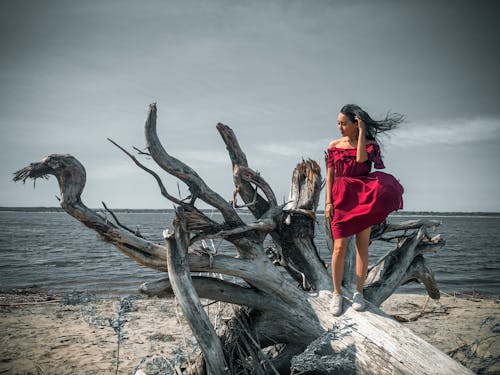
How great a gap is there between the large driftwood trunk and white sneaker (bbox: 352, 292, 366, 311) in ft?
0.20

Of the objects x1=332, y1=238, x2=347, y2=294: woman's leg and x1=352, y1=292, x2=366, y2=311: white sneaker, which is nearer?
x1=352, y1=292, x2=366, y2=311: white sneaker

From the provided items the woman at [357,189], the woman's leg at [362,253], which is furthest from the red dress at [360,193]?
the woman's leg at [362,253]

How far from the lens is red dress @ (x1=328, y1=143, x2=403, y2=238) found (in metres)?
3.33

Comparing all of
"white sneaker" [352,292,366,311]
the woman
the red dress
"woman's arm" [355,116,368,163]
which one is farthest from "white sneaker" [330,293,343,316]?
"woman's arm" [355,116,368,163]

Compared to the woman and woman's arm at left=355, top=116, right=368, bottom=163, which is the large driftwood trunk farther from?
woman's arm at left=355, top=116, right=368, bottom=163

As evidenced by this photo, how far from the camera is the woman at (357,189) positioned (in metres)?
3.35

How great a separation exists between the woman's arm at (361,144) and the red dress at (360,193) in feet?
0.31

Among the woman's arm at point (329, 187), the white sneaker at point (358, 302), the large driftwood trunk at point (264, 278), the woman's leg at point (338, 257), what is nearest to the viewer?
the large driftwood trunk at point (264, 278)

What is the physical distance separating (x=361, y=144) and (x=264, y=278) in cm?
183

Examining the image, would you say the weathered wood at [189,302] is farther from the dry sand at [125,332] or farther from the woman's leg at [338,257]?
the woman's leg at [338,257]

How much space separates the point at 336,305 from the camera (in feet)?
11.2

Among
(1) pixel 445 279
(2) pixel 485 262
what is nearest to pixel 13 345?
(1) pixel 445 279

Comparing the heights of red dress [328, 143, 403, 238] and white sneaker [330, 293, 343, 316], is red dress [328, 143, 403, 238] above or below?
above

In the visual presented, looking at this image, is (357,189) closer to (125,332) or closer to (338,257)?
(338,257)
